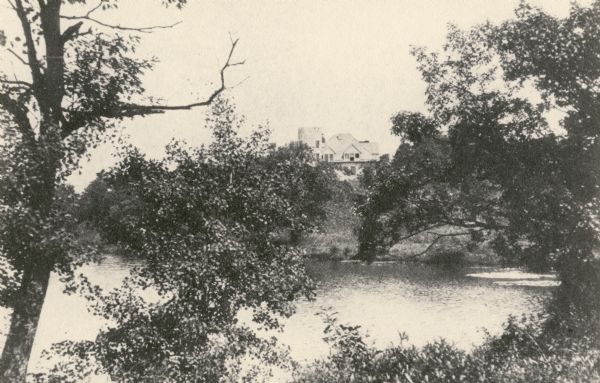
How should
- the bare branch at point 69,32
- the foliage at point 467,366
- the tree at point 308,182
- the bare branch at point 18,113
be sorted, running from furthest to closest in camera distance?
the tree at point 308,182 < the bare branch at point 69,32 < the bare branch at point 18,113 < the foliage at point 467,366

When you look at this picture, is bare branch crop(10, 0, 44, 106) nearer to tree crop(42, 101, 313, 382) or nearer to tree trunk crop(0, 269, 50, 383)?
tree crop(42, 101, 313, 382)

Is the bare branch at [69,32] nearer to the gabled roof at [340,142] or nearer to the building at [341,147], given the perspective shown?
the building at [341,147]

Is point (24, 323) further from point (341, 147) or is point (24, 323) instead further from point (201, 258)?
point (341, 147)

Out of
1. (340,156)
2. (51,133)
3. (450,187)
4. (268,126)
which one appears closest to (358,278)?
(450,187)

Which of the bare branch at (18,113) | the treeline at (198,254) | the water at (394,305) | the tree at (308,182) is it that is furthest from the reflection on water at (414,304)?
the bare branch at (18,113)

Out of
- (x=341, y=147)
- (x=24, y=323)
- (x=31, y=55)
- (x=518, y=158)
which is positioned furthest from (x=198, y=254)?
(x=341, y=147)

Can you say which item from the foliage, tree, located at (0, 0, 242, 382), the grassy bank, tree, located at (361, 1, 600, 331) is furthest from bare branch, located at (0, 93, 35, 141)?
the grassy bank
